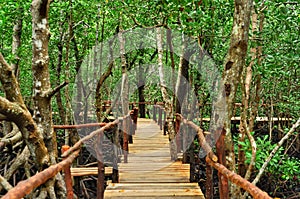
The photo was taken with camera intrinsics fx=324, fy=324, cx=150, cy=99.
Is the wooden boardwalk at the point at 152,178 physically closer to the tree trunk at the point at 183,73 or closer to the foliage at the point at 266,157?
the foliage at the point at 266,157

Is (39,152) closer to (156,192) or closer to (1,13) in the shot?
(156,192)

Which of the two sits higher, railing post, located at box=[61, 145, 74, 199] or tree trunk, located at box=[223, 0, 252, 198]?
tree trunk, located at box=[223, 0, 252, 198]

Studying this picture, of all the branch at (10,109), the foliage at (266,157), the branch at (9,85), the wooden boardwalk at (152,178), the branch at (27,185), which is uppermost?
the branch at (9,85)

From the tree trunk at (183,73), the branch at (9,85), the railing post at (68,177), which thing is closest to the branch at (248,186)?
the railing post at (68,177)

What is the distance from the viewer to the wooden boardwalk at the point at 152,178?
154 inches

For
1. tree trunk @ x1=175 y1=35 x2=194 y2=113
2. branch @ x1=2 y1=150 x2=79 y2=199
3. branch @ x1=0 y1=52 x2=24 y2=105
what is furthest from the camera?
tree trunk @ x1=175 y1=35 x2=194 y2=113

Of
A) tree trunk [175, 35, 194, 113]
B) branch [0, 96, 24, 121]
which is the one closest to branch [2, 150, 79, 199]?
branch [0, 96, 24, 121]

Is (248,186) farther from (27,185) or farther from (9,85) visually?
(9,85)

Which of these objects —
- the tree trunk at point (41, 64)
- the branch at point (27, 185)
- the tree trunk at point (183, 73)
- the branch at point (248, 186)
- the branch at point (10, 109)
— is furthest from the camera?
the tree trunk at point (183, 73)

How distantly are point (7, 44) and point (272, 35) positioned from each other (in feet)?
27.2

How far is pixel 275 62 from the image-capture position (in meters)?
4.02

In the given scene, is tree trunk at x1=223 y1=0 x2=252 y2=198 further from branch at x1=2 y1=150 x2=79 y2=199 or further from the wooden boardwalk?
branch at x1=2 y1=150 x2=79 y2=199

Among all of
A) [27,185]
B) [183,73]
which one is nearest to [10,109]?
[27,185]

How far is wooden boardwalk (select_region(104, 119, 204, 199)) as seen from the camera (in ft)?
12.8
